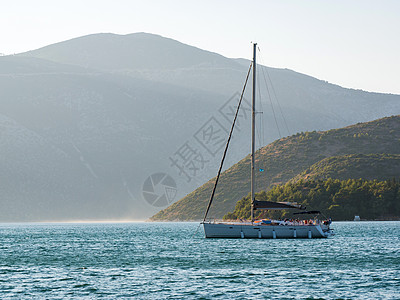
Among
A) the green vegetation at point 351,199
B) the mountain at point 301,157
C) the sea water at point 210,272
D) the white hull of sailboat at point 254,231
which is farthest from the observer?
the mountain at point 301,157

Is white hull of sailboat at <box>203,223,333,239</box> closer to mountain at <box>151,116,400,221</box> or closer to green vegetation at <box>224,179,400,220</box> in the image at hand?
green vegetation at <box>224,179,400,220</box>

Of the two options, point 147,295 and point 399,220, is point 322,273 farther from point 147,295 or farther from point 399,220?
point 399,220

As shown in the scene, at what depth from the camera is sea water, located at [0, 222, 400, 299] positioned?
3981cm

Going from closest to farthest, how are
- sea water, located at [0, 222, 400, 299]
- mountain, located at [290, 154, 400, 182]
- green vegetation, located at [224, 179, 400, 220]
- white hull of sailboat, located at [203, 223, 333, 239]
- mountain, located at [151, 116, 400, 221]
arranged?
sea water, located at [0, 222, 400, 299] → white hull of sailboat, located at [203, 223, 333, 239] → green vegetation, located at [224, 179, 400, 220] → mountain, located at [290, 154, 400, 182] → mountain, located at [151, 116, 400, 221]

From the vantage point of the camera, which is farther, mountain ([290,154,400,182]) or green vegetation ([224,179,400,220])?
mountain ([290,154,400,182])

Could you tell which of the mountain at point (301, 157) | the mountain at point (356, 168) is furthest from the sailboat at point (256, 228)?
the mountain at point (301, 157)

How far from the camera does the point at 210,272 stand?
164ft

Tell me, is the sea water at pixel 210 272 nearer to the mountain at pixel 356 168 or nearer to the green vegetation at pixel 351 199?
the green vegetation at pixel 351 199

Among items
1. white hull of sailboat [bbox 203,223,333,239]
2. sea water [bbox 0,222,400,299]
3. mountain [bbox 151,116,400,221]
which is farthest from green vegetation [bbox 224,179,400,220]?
sea water [bbox 0,222,400,299]

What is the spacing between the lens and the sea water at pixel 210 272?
1567 inches

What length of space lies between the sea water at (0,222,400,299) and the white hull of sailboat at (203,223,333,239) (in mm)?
1218

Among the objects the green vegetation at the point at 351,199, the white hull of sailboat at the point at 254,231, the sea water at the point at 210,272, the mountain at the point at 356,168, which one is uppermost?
the mountain at the point at 356,168

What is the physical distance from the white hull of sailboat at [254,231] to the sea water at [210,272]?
4.00 ft

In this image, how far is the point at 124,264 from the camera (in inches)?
2239
